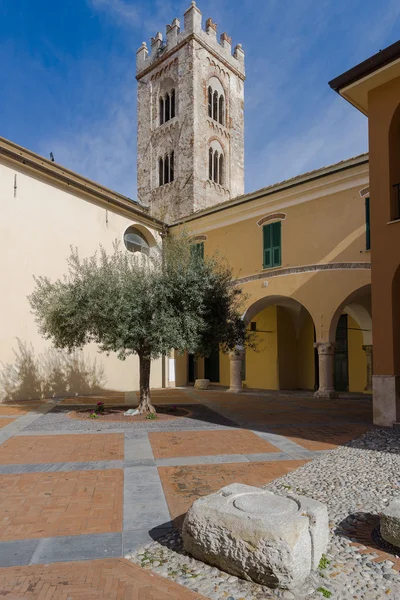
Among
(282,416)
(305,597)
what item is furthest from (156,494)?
(282,416)

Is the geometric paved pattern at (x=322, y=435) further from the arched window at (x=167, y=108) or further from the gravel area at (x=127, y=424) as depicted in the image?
the arched window at (x=167, y=108)

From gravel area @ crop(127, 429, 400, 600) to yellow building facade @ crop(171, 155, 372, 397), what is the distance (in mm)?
7316

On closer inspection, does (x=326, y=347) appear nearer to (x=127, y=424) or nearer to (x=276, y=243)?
(x=276, y=243)

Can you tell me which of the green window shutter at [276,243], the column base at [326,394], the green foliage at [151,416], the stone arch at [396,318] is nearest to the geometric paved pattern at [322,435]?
the stone arch at [396,318]

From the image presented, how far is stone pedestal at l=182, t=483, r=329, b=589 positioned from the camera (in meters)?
2.94

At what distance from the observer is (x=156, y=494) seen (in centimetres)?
490

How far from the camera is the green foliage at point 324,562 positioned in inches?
128

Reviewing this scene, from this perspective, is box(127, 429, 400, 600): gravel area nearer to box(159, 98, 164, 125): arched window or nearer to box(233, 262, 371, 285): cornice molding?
box(233, 262, 371, 285): cornice molding

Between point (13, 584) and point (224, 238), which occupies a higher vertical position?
point (224, 238)

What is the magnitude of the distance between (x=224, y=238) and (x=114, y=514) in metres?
→ 14.2

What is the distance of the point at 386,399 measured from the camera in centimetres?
870

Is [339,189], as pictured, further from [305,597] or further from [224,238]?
[305,597]

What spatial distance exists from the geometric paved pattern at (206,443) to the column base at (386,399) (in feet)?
8.58

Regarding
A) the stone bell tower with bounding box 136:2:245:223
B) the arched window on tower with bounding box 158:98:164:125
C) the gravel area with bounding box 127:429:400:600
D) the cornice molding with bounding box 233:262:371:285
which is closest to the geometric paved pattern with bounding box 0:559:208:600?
the gravel area with bounding box 127:429:400:600
